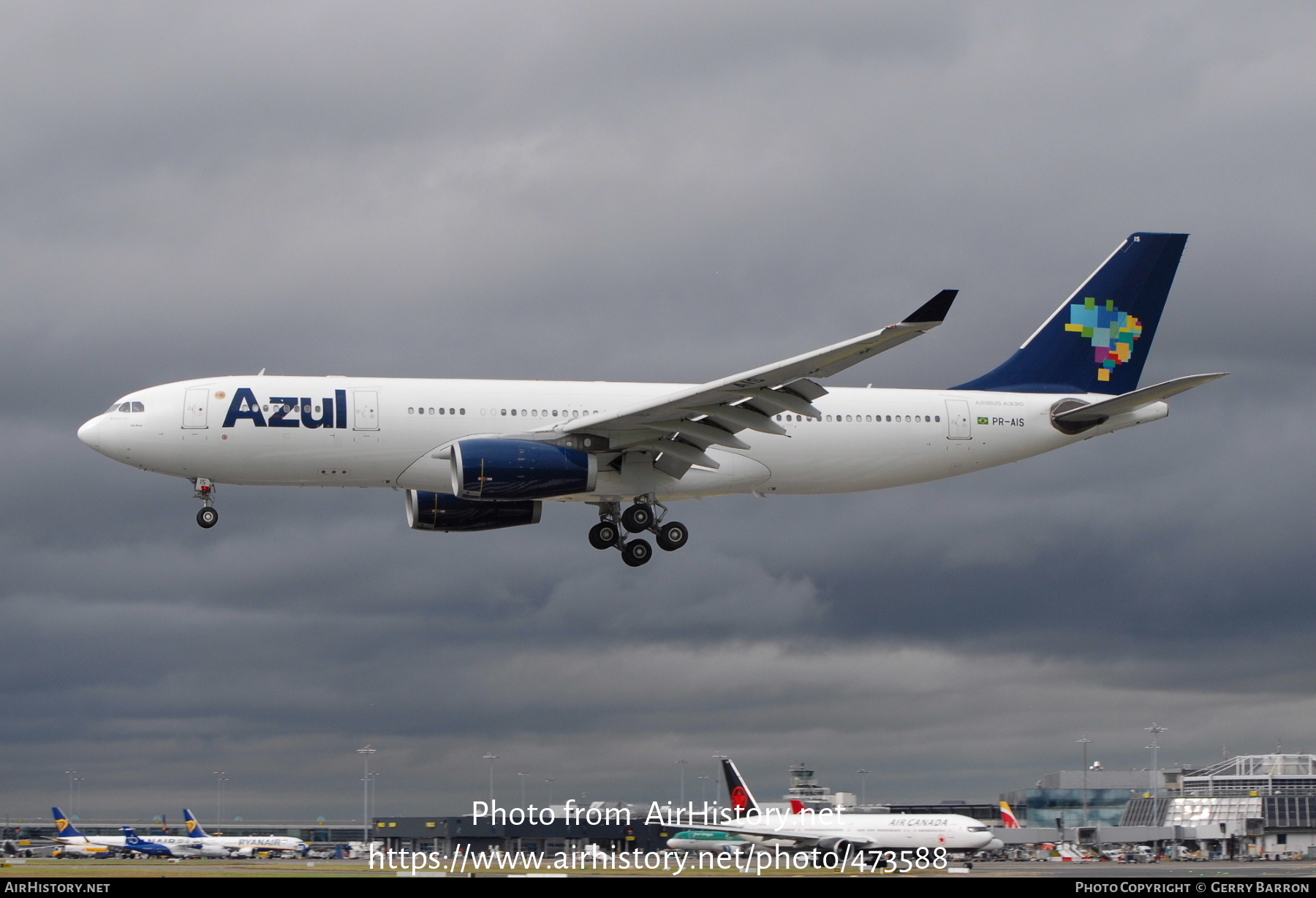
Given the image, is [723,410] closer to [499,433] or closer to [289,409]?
[499,433]

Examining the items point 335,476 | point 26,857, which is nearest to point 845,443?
point 335,476

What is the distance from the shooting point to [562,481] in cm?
Answer: 4038

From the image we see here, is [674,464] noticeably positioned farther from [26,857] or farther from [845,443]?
[26,857]

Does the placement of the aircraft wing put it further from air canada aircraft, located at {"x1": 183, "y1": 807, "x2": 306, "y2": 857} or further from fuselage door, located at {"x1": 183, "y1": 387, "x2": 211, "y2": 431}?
air canada aircraft, located at {"x1": 183, "y1": 807, "x2": 306, "y2": 857}

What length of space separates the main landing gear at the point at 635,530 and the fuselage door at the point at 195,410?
12428 millimetres

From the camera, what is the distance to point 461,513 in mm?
44938

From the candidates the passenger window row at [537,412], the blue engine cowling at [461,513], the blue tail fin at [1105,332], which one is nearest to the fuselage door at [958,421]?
the blue tail fin at [1105,332]

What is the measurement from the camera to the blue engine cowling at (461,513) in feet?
146

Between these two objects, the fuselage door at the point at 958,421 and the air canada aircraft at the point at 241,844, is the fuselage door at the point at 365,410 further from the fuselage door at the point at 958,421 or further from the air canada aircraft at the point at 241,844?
the air canada aircraft at the point at 241,844

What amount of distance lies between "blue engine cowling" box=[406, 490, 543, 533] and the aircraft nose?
9.45 metres

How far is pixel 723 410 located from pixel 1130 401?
1343cm

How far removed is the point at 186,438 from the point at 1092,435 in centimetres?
2888

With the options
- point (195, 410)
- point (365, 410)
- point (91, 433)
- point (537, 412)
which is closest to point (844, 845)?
point (537, 412)
